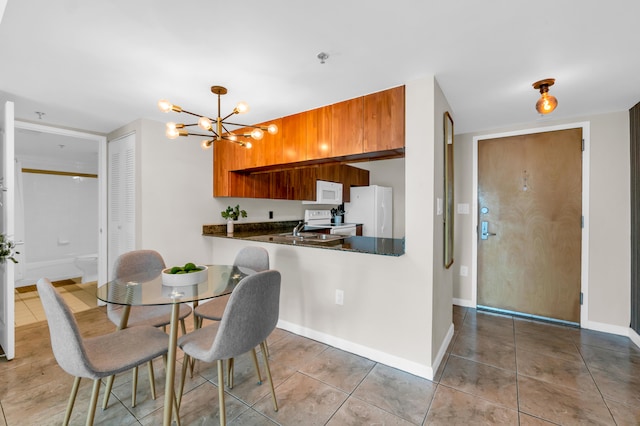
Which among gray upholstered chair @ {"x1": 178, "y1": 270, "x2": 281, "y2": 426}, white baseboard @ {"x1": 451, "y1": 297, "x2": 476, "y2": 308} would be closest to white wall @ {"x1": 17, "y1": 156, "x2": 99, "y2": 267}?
gray upholstered chair @ {"x1": 178, "y1": 270, "x2": 281, "y2": 426}

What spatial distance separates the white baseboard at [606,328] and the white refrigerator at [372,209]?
2915 mm

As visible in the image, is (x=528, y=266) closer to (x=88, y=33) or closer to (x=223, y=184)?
(x=223, y=184)

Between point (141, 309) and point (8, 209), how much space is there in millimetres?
1389

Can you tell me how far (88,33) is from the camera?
151 centimetres

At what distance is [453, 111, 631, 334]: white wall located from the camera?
8.74 ft

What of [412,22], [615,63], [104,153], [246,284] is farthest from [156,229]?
[615,63]

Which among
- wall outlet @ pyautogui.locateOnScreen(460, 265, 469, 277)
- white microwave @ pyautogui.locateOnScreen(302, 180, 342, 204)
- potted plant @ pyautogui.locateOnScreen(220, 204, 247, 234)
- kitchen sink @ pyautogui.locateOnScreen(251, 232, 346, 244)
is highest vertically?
white microwave @ pyautogui.locateOnScreen(302, 180, 342, 204)

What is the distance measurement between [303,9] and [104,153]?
3.45 meters

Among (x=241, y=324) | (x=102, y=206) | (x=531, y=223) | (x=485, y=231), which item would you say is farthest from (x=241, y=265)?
(x=531, y=223)

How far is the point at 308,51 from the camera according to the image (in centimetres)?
169

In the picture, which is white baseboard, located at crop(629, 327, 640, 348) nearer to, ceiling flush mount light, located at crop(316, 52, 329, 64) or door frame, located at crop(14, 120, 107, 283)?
ceiling flush mount light, located at crop(316, 52, 329, 64)

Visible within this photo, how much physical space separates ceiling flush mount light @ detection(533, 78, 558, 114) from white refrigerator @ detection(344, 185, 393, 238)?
3096mm

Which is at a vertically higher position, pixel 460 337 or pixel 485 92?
pixel 485 92

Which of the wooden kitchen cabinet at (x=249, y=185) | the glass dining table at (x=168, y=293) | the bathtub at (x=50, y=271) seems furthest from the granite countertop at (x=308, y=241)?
the bathtub at (x=50, y=271)
